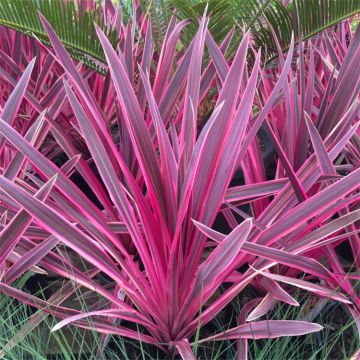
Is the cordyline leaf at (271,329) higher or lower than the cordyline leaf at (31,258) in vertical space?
lower

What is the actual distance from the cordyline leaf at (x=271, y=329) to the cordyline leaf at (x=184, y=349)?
29mm

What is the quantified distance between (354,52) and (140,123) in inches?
21.5

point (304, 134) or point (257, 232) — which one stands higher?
point (304, 134)

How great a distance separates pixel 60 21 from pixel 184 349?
2.84 feet

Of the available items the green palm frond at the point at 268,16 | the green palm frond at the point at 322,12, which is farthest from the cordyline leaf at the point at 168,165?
the green palm frond at the point at 322,12

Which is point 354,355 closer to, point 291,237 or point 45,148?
point 291,237

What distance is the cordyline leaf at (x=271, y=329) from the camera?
0.75 meters

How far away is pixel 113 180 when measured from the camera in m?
0.82

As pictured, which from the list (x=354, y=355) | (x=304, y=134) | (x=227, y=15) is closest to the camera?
(x=354, y=355)

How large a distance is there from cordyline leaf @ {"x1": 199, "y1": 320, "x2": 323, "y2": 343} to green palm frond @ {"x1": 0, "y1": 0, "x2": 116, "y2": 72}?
77cm

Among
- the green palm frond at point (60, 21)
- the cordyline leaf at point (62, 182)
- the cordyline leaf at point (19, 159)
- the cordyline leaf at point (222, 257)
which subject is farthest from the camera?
the green palm frond at point (60, 21)

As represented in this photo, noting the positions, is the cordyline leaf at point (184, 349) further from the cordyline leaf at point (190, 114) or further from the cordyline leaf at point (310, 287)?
the cordyline leaf at point (190, 114)

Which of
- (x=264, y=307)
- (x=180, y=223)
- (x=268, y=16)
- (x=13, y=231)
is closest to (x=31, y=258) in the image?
(x=13, y=231)

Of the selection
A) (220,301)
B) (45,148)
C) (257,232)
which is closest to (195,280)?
(220,301)
